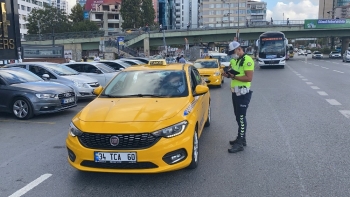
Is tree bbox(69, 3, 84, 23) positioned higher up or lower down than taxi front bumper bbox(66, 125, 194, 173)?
higher up

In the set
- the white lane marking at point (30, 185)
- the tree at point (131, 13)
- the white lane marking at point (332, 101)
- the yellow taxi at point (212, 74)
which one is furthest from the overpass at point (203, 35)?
the white lane marking at point (30, 185)

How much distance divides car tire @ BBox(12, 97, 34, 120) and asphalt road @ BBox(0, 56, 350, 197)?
407 mm

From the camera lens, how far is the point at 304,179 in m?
4.44

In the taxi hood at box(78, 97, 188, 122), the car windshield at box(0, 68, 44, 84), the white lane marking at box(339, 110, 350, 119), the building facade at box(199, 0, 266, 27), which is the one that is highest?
the building facade at box(199, 0, 266, 27)

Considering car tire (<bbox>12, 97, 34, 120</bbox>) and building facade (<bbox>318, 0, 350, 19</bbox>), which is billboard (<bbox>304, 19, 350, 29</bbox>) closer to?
car tire (<bbox>12, 97, 34, 120</bbox>)

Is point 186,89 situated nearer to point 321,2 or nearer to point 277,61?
point 277,61

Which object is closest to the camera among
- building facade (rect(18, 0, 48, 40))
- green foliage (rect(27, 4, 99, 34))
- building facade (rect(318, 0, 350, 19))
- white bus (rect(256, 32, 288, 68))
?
white bus (rect(256, 32, 288, 68))

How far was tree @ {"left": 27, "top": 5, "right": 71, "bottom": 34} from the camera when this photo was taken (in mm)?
75375

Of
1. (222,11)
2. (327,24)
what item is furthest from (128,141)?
(222,11)

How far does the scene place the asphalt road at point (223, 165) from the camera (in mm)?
4172

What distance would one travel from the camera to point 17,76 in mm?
9750

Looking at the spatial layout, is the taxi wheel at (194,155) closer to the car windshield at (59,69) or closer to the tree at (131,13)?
the car windshield at (59,69)

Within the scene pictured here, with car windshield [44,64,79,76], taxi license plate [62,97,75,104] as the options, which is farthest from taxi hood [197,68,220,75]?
taxi license plate [62,97,75,104]

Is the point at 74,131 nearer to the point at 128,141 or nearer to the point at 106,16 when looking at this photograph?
the point at 128,141
